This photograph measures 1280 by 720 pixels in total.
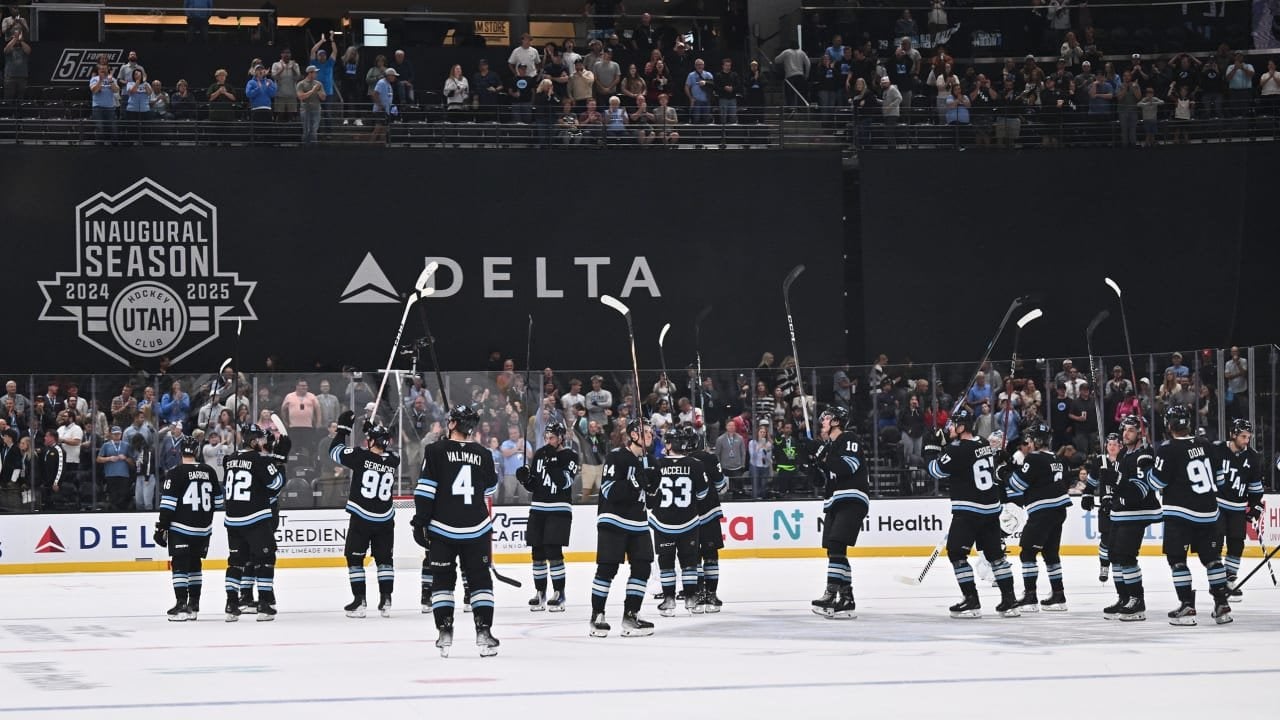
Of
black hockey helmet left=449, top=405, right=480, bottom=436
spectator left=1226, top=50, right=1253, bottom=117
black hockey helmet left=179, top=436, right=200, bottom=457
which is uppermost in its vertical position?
spectator left=1226, top=50, right=1253, bottom=117

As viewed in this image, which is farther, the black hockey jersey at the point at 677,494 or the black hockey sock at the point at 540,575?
the black hockey sock at the point at 540,575

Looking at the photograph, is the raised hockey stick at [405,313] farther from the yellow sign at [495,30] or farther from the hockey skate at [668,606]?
the yellow sign at [495,30]

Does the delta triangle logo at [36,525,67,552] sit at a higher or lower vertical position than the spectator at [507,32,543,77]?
lower

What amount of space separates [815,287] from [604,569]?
44.5ft

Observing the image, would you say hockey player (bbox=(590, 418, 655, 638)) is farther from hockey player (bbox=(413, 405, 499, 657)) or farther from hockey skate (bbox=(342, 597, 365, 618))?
hockey skate (bbox=(342, 597, 365, 618))

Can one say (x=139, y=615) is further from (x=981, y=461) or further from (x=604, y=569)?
(x=981, y=461)

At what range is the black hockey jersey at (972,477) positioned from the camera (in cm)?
1404

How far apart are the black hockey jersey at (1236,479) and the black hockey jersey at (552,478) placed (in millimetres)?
5322

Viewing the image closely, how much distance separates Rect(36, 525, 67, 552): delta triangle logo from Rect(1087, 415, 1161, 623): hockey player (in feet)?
40.7

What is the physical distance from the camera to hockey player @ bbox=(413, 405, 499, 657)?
11305mm

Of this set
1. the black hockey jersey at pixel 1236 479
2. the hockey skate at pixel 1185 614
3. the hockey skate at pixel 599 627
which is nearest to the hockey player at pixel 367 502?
the hockey skate at pixel 599 627

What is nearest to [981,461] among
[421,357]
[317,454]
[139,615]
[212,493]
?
[212,493]

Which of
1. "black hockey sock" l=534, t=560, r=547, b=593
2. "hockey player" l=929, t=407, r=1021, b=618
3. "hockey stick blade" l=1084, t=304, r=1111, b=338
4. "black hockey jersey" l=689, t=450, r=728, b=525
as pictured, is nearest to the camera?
"hockey player" l=929, t=407, r=1021, b=618

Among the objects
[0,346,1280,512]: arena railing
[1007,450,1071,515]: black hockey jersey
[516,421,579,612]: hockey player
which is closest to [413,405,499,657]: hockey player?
[516,421,579,612]: hockey player
